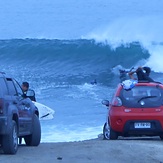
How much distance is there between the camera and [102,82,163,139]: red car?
1577 centimetres

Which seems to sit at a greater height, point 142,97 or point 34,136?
point 142,97

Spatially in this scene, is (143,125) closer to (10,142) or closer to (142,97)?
(142,97)

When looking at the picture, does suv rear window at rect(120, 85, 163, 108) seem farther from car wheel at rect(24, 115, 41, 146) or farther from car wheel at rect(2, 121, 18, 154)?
car wheel at rect(2, 121, 18, 154)

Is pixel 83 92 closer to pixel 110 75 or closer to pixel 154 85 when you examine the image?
pixel 110 75

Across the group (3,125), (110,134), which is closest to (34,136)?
(110,134)

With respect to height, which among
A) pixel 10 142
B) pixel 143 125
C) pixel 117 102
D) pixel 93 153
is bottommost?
pixel 93 153

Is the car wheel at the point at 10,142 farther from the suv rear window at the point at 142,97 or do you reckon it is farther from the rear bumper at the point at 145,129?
the suv rear window at the point at 142,97

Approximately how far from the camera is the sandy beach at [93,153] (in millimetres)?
12688

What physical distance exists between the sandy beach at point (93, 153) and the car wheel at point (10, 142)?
0.12 metres

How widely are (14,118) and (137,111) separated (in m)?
3.18

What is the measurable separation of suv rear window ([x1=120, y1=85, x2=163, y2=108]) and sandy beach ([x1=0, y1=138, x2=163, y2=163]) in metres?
0.99

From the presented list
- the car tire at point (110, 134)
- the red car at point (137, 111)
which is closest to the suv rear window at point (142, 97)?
the red car at point (137, 111)

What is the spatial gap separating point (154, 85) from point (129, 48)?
25958mm

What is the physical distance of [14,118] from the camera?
44.6 feet
